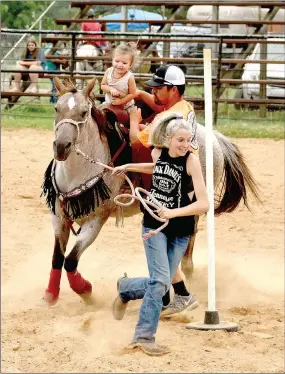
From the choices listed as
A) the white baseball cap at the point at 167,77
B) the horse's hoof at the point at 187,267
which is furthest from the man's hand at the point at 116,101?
the horse's hoof at the point at 187,267

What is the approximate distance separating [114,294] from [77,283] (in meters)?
0.80

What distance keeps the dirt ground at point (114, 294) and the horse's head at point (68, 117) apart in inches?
49.3

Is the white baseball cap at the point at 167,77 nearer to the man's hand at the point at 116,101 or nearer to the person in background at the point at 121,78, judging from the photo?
the person in background at the point at 121,78

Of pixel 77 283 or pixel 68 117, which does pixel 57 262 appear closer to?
pixel 77 283

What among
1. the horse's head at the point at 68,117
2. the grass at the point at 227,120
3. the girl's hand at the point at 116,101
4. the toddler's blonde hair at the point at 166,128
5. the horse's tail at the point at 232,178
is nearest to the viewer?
the toddler's blonde hair at the point at 166,128

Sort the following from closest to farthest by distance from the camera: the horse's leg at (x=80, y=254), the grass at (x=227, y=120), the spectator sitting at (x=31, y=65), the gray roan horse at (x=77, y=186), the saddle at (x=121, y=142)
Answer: the gray roan horse at (x=77, y=186) → the horse's leg at (x=80, y=254) → the saddle at (x=121, y=142) → the grass at (x=227, y=120) → the spectator sitting at (x=31, y=65)

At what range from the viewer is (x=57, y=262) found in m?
8.11

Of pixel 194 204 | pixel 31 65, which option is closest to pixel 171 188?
A: pixel 194 204

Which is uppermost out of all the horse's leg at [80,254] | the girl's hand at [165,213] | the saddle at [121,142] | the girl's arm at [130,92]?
the girl's arm at [130,92]

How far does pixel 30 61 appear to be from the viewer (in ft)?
66.5

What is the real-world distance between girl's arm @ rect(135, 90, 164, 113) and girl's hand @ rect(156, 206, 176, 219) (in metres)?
2.10

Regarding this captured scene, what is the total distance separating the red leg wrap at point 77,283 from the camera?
26.0 ft

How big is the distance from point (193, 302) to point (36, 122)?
11.0 meters

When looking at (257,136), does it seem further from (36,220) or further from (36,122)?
(36,220)
